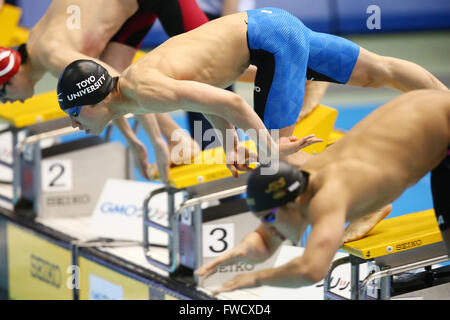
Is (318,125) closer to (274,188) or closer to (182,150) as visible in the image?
(182,150)

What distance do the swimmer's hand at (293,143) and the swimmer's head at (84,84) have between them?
82cm

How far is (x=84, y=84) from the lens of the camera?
152 inches

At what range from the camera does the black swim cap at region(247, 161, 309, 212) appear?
303 cm

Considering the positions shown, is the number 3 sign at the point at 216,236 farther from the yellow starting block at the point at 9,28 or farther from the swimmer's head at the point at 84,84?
the yellow starting block at the point at 9,28

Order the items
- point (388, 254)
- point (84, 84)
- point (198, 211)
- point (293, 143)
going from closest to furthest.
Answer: point (293, 143), point (84, 84), point (388, 254), point (198, 211)

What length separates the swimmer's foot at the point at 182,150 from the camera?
532 centimetres

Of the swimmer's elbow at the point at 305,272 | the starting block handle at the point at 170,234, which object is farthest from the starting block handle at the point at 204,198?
the swimmer's elbow at the point at 305,272

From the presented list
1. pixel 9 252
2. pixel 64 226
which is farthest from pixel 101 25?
pixel 9 252

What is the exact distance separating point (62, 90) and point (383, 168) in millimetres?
1520

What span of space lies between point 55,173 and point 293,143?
3.20 meters

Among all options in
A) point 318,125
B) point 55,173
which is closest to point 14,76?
point 318,125

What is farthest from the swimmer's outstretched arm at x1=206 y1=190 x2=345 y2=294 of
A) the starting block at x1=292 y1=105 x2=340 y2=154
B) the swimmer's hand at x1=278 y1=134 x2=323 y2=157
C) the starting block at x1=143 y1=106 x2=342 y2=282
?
Answer: the starting block at x1=143 y1=106 x2=342 y2=282
